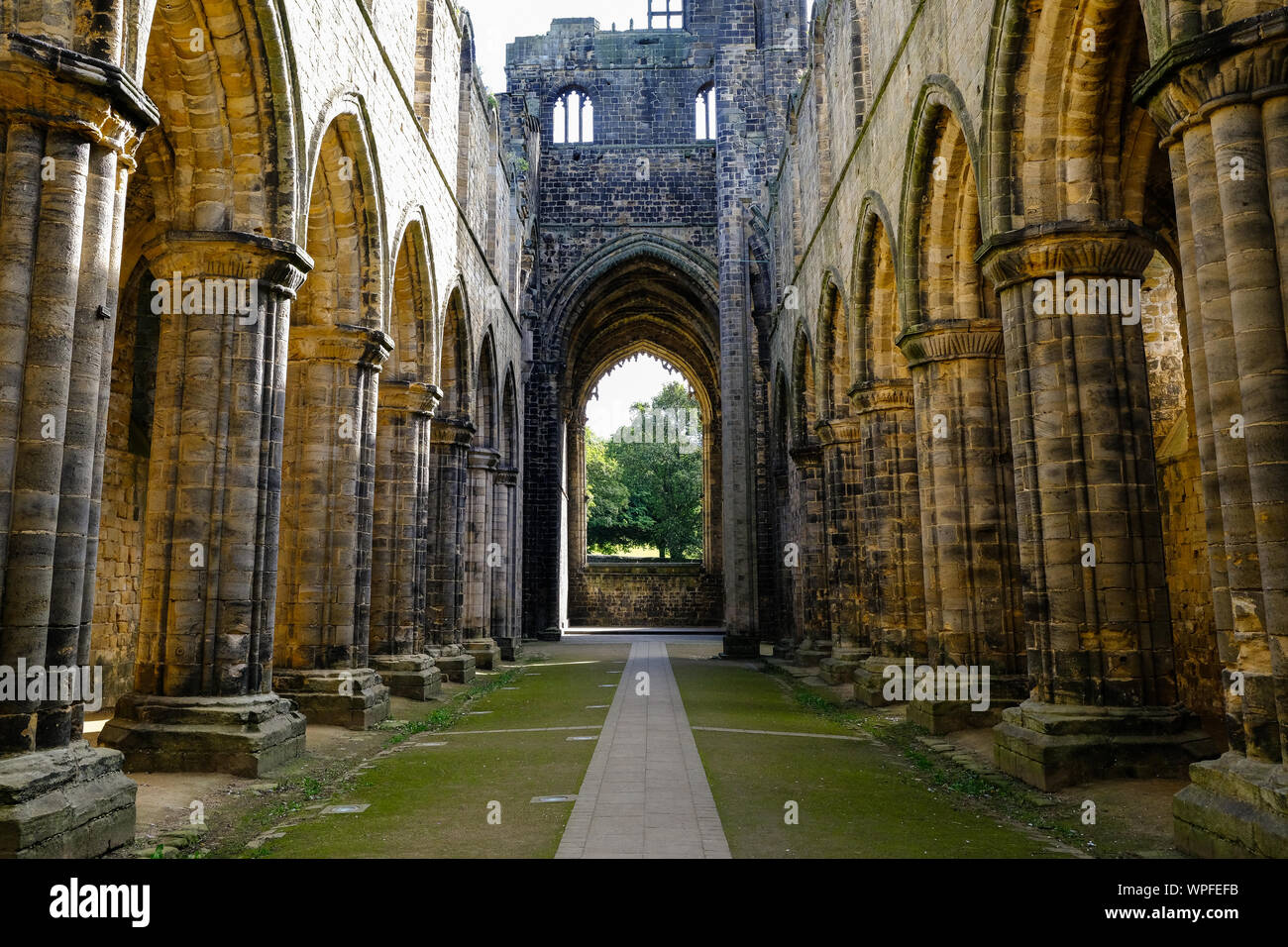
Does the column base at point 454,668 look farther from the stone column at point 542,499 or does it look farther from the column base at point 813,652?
the stone column at point 542,499

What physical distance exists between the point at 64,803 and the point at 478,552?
14263 mm

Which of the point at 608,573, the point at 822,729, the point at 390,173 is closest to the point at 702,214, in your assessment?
the point at 608,573

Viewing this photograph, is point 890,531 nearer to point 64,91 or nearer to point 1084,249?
point 1084,249

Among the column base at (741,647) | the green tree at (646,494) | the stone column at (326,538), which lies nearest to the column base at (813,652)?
the column base at (741,647)

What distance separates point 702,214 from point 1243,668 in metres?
25.0

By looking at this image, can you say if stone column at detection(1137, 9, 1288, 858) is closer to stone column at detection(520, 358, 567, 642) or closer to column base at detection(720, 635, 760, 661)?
column base at detection(720, 635, 760, 661)

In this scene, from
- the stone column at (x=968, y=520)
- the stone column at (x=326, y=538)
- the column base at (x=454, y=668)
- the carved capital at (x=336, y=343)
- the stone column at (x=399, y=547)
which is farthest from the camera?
the column base at (x=454, y=668)

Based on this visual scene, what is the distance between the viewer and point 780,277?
21.3 meters

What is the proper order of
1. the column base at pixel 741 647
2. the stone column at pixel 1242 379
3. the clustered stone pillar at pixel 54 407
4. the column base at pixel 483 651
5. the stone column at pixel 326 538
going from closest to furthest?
the stone column at pixel 1242 379 → the clustered stone pillar at pixel 54 407 → the stone column at pixel 326 538 → the column base at pixel 483 651 → the column base at pixel 741 647

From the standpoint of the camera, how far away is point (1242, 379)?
4688 mm

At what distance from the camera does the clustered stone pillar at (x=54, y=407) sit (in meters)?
4.68

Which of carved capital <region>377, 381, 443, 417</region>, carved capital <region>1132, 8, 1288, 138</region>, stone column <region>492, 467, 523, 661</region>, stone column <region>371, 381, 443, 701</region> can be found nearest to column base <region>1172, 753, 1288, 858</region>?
carved capital <region>1132, 8, 1288, 138</region>

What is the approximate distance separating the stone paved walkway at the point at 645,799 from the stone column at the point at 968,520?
288 cm

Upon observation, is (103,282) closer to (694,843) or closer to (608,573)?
(694,843)
